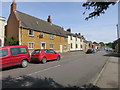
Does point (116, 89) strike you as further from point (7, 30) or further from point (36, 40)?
point (7, 30)

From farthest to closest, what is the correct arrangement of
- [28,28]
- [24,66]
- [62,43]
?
[62,43] < [28,28] < [24,66]

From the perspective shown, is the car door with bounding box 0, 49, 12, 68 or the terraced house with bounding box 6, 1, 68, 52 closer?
the car door with bounding box 0, 49, 12, 68

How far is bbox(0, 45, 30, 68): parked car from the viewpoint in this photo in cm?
761

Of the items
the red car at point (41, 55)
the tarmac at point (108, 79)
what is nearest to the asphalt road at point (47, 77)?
the tarmac at point (108, 79)

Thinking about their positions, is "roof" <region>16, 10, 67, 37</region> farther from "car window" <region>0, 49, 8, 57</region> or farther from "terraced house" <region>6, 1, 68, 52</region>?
"car window" <region>0, 49, 8, 57</region>

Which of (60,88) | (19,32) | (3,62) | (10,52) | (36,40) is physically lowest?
(60,88)

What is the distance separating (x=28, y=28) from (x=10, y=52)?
11.8 metres

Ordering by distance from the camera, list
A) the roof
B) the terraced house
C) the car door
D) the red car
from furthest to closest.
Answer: the roof
the terraced house
the red car
the car door

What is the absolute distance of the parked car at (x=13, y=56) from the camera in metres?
7.61

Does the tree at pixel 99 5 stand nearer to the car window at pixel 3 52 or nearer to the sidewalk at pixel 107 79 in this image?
the sidewalk at pixel 107 79

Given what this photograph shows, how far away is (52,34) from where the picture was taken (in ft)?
84.3

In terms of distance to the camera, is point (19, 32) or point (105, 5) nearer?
point (105, 5)

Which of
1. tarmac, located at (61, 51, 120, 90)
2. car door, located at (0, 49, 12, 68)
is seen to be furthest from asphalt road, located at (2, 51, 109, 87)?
car door, located at (0, 49, 12, 68)

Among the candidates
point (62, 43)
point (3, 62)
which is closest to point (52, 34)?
point (62, 43)
